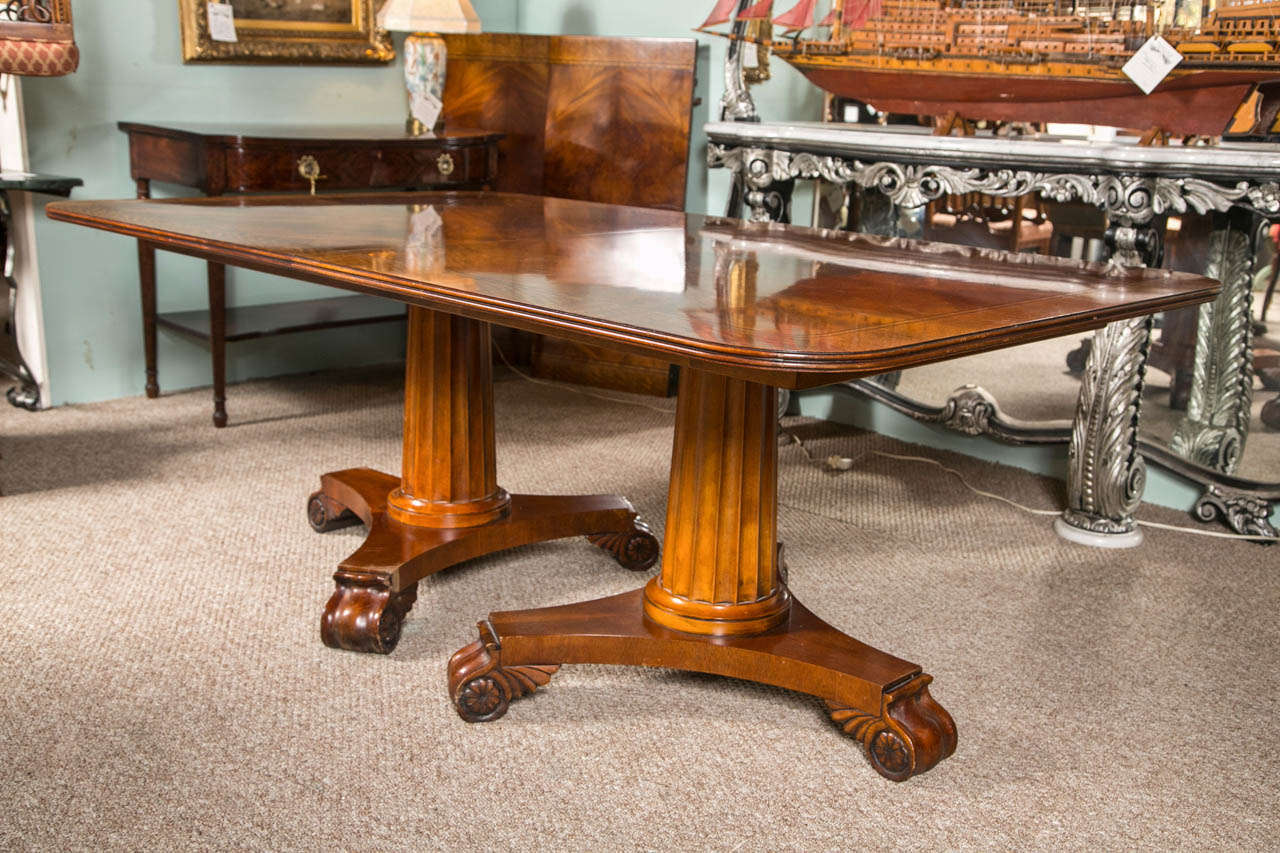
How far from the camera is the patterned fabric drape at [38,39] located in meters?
3.18

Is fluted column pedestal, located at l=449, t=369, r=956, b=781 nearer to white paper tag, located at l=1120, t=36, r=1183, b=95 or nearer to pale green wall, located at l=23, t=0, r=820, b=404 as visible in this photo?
white paper tag, located at l=1120, t=36, r=1183, b=95

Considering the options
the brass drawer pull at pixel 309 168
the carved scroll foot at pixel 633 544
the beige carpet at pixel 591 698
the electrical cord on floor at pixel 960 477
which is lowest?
the beige carpet at pixel 591 698

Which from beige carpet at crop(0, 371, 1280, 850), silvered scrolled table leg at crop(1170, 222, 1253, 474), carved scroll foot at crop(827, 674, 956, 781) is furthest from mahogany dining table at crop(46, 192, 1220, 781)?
silvered scrolled table leg at crop(1170, 222, 1253, 474)

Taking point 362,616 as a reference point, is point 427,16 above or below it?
above

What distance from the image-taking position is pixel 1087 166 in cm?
278

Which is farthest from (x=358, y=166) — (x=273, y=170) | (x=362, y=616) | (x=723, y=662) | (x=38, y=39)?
(x=723, y=662)

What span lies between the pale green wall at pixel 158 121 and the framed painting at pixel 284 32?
5cm

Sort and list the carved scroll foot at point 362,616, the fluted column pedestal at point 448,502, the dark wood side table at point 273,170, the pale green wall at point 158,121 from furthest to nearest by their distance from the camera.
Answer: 1. the pale green wall at point 158,121
2. the dark wood side table at point 273,170
3. the fluted column pedestal at point 448,502
4. the carved scroll foot at point 362,616

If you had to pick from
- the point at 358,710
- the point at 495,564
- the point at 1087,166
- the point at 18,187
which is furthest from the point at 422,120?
the point at 358,710

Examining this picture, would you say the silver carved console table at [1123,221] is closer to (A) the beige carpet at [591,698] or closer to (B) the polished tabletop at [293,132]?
(A) the beige carpet at [591,698]

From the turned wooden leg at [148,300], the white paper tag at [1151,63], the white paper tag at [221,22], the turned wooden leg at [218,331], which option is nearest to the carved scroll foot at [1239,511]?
the white paper tag at [1151,63]

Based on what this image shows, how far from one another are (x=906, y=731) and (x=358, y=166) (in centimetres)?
259

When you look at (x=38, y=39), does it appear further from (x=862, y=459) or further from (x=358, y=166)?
(x=862, y=459)

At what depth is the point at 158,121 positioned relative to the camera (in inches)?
154
